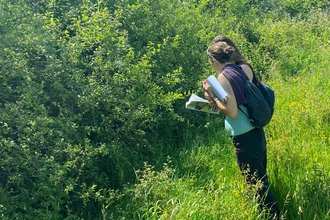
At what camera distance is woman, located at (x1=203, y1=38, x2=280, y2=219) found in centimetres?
341

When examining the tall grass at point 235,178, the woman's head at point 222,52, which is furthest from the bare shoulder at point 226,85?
the tall grass at point 235,178

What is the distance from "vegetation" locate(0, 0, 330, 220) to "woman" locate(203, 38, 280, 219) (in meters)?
0.18

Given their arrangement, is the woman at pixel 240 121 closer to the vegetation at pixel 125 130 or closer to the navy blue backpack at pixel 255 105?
the navy blue backpack at pixel 255 105

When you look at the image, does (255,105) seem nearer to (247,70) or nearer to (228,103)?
(228,103)

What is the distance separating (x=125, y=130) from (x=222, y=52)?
1.63 meters

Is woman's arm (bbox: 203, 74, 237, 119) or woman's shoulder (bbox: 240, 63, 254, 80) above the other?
woman's shoulder (bbox: 240, 63, 254, 80)

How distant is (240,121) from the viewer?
3.51 m

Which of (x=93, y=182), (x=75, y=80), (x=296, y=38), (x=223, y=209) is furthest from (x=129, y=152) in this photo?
(x=296, y=38)

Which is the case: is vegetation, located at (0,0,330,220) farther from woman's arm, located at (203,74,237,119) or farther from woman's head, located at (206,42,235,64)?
woman's head, located at (206,42,235,64)

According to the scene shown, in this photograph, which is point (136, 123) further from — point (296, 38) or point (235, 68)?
point (296, 38)

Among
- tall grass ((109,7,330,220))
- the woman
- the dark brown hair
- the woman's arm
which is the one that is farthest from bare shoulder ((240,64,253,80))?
tall grass ((109,7,330,220))

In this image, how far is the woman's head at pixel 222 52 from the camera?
141 inches

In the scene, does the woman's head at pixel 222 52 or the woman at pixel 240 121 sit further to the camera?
the woman's head at pixel 222 52

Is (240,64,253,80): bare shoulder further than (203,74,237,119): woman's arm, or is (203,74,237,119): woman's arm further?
(240,64,253,80): bare shoulder
